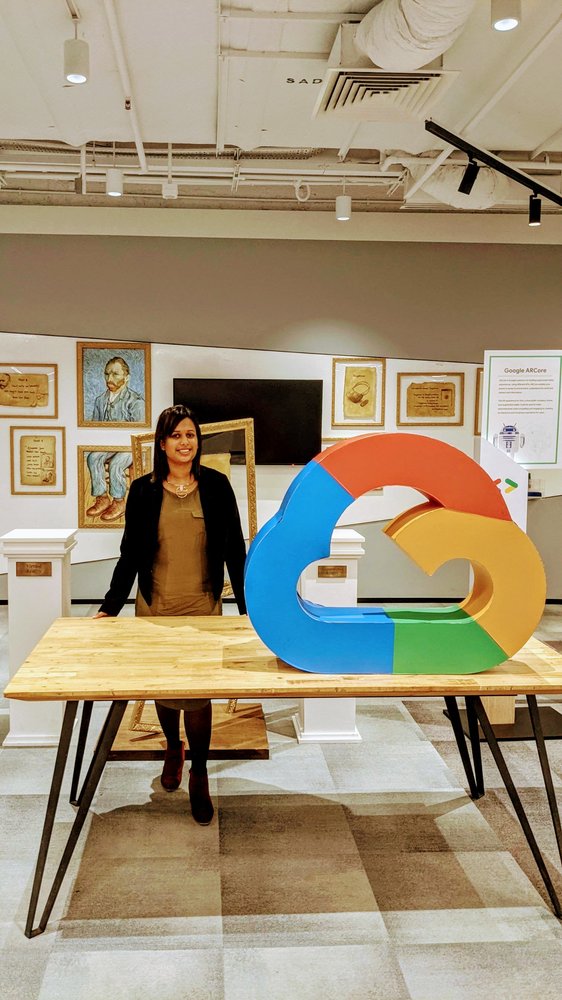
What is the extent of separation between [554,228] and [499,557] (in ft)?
15.9

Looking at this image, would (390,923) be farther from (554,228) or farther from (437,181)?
(554,228)

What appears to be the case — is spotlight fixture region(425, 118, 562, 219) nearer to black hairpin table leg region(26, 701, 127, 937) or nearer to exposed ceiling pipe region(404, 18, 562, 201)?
exposed ceiling pipe region(404, 18, 562, 201)

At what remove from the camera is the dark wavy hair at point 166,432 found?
9.12ft

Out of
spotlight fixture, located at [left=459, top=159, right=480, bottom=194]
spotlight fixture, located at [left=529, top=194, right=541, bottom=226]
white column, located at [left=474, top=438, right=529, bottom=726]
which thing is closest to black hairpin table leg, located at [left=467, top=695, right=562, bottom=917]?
white column, located at [left=474, top=438, right=529, bottom=726]

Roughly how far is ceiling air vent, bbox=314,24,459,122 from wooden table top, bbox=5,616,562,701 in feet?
7.80

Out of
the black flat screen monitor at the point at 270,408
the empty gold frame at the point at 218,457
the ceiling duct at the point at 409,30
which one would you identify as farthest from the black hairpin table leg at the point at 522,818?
the black flat screen monitor at the point at 270,408

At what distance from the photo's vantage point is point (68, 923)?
89.3 inches

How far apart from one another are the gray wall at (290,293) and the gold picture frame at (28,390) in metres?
0.31

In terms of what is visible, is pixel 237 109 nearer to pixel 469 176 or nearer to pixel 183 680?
pixel 469 176

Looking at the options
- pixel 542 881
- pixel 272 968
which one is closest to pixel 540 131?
pixel 542 881

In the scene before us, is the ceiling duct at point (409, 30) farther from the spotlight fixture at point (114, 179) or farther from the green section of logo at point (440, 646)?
the spotlight fixture at point (114, 179)

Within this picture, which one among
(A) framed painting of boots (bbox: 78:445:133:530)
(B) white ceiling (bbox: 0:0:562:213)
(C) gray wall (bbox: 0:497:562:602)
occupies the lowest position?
(C) gray wall (bbox: 0:497:562:602)

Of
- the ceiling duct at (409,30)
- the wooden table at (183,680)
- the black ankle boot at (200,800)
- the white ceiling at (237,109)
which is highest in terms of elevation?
the white ceiling at (237,109)

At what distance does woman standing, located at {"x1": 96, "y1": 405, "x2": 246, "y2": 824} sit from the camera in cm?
284
